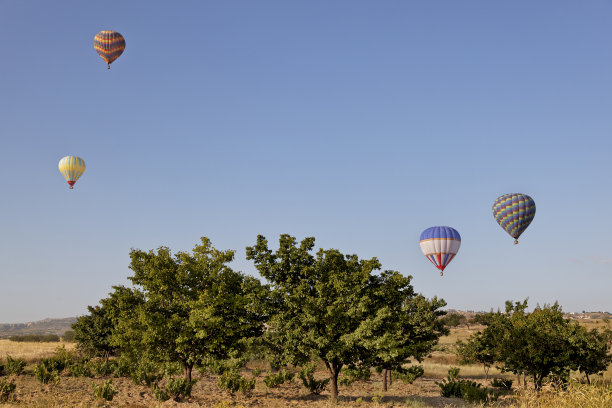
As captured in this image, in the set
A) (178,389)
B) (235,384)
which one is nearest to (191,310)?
(178,389)

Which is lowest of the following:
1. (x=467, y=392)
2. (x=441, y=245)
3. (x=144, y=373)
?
(x=467, y=392)

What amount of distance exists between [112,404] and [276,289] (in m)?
8.66

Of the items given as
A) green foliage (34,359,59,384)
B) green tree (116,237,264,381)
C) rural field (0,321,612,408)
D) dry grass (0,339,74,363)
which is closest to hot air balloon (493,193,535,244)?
rural field (0,321,612,408)

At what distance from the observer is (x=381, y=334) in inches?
902

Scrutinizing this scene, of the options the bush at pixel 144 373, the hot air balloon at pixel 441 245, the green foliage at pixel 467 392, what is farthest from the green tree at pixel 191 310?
the hot air balloon at pixel 441 245

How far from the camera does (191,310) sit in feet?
80.7

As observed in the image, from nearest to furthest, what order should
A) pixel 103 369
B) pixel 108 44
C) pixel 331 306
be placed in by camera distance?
1. pixel 331 306
2. pixel 103 369
3. pixel 108 44

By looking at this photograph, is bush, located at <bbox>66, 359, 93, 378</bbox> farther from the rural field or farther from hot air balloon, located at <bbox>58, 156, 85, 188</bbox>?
hot air balloon, located at <bbox>58, 156, 85, 188</bbox>

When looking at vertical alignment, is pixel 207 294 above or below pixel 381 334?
above

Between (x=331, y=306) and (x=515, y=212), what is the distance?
38.8 m

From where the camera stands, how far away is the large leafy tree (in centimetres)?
2183

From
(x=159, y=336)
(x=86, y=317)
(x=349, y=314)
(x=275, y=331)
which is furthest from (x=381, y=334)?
(x=86, y=317)

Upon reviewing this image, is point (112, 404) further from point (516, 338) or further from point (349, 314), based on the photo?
point (516, 338)

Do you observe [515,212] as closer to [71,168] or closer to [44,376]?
[44,376]
